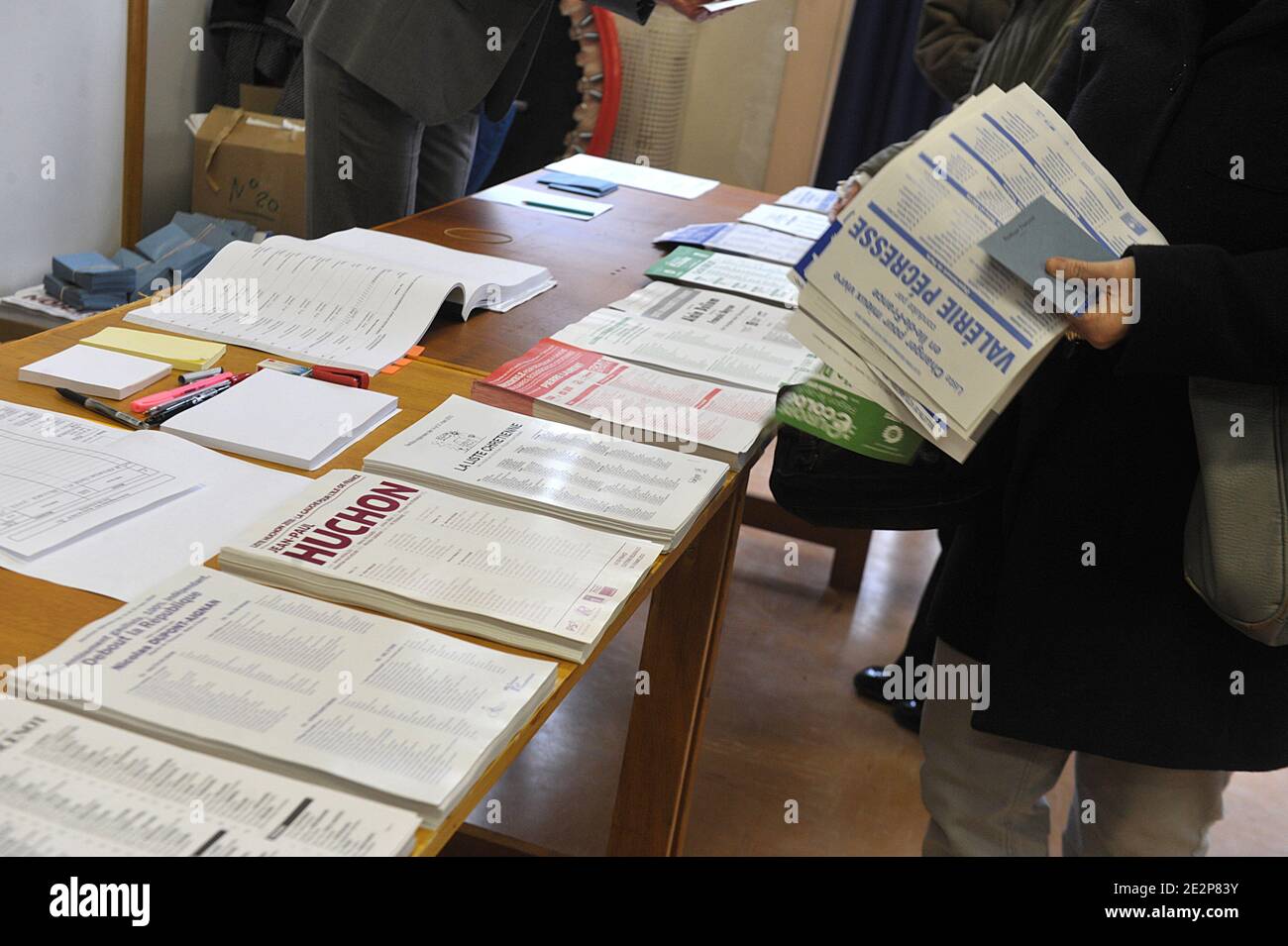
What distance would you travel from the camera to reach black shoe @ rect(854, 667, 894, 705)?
7.53ft

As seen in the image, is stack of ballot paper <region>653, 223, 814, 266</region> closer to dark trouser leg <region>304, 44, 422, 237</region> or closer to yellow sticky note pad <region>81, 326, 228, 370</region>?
dark trouser leg <region>304, 44, 422, 237</region>

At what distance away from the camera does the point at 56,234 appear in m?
2.79

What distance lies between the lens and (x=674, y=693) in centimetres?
154

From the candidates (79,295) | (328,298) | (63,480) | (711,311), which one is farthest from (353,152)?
(63,480)

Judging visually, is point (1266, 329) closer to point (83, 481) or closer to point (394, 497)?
point (394, 497)

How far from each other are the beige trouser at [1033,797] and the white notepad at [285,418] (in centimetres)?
68

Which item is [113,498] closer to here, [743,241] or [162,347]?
[162,347]

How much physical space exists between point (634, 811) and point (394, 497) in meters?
0.78

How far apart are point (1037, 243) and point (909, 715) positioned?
57.0 inches

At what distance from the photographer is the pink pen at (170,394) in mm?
1104

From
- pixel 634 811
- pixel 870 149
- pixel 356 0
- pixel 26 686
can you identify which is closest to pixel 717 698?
pixel 634 811

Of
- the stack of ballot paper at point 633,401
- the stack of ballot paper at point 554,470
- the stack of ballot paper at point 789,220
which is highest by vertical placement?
the stack of ballot paper at point 789,220

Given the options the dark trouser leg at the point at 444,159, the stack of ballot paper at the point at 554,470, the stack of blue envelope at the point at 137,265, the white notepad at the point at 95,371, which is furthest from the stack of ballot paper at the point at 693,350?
the stack of blue envelope at the point at 137,265

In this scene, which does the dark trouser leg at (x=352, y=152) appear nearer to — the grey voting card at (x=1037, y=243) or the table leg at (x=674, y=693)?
the table leg at (x=674, y=693)
